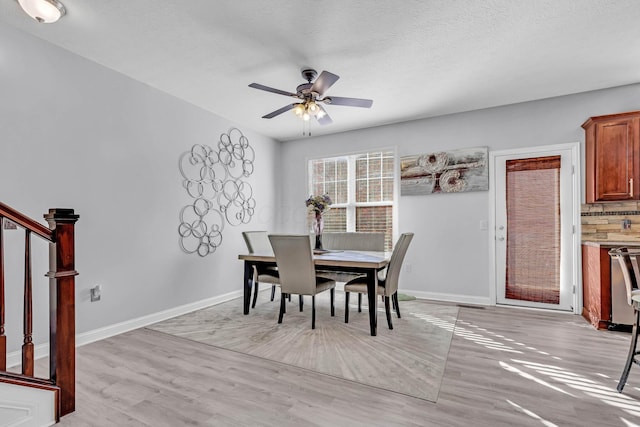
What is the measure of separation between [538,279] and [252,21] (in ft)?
13.6

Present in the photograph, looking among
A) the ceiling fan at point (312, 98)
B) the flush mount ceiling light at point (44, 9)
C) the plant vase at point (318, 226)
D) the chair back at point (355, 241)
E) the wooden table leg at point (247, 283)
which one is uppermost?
the flush mount ceiling light at point (44, 9)

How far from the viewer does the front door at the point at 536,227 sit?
3.71 meters

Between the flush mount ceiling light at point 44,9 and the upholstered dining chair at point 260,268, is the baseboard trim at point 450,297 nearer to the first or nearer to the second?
the upholstered dining chair at point 260,268

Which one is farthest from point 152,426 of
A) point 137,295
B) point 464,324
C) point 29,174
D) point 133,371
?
point 464,324

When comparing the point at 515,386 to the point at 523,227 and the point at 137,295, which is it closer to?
the point at 523,227

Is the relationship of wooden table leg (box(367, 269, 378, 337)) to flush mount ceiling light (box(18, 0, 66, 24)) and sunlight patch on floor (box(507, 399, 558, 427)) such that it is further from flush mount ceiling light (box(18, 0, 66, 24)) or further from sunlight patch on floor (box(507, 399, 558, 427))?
flush mount ceiling light (box(18, 0, 66, 24))

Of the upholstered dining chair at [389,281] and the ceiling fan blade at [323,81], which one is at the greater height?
the ceiling fan blade at [323,81]

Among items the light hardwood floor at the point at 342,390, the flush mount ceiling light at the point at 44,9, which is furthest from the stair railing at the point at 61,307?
the flush mount ceiling light at the point at 44,9

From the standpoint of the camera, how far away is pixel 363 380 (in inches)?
84.3

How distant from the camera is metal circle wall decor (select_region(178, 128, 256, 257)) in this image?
3.88 m

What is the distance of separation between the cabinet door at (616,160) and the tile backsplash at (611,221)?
281 millimetres

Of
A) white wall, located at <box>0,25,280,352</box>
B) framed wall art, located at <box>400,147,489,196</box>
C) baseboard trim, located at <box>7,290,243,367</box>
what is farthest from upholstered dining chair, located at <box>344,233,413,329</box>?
white wall, located at <box>0,25,280,352</box>

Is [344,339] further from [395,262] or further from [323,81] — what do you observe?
[323,81]

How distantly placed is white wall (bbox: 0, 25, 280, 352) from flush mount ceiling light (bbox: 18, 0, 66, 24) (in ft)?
1.80
